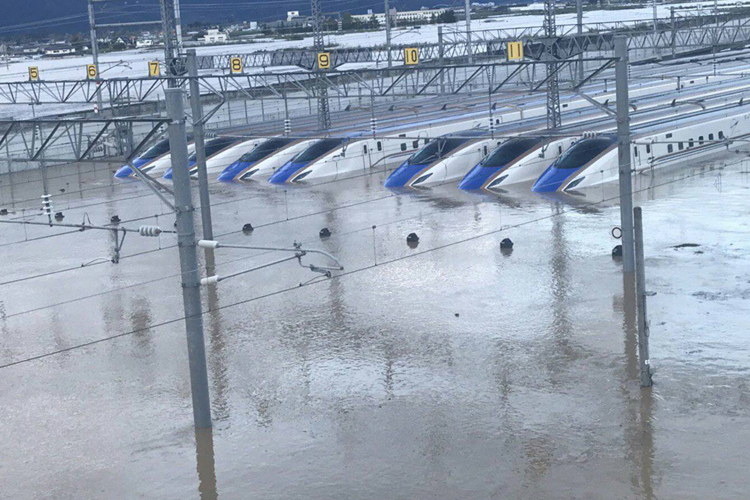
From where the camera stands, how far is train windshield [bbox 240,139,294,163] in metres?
44.2

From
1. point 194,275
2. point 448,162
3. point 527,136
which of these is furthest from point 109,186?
point 194,275

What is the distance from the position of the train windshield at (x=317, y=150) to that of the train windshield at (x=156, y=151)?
833 centimetres

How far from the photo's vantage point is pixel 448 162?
39.3 metres

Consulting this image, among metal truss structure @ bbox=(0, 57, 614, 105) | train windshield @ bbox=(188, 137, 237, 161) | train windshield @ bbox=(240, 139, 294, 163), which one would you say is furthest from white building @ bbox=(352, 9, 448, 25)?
train windshield @ bbox=(240, 139, 294, 163)

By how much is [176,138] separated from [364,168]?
27733 mm

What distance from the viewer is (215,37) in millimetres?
122375

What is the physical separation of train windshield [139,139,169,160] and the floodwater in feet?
53.8

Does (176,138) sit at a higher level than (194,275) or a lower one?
higher

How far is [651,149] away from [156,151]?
884 inches

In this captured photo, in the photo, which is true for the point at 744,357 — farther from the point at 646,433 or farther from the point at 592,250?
the point at 592,250

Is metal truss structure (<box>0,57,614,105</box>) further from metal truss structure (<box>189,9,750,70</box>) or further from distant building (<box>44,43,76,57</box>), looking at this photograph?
distant building (<box>44,43,76,57</box>)

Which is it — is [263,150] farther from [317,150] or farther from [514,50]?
[514,50]

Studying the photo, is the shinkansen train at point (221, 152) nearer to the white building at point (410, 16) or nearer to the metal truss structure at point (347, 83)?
the metal truss structure at point (347, 83)

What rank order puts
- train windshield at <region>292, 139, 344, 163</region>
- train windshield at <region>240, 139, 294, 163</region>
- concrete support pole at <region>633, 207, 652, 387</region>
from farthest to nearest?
train windshield at <region>240, 139, 294, 163</region>
train windshield at <region>292, 139, 344, 163</region>
concrete support pole at <region>633, 207, 652, 387</region>
